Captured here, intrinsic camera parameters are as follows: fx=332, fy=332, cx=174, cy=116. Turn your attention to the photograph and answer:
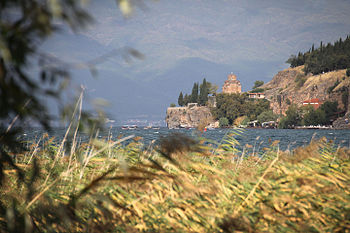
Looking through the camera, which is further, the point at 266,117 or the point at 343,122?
the point at 266,117

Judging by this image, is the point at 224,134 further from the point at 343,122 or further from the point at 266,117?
the point at 266,117

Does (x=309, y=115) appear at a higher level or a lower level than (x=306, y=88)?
lower

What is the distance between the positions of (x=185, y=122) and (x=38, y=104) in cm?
12462

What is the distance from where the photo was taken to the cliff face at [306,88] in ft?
300

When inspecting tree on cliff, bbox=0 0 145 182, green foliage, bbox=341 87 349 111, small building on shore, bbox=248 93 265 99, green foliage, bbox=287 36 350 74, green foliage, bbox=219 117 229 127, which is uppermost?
green foliage, bbox=287 36 350 74

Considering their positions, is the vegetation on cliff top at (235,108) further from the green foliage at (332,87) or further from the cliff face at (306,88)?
the green foliage at (332,87)

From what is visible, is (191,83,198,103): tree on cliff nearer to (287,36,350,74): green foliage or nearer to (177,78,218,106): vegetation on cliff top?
(177,78,218,106): vegetation on cliff top

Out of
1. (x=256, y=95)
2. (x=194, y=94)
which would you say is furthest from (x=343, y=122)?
(x=194, y=94)

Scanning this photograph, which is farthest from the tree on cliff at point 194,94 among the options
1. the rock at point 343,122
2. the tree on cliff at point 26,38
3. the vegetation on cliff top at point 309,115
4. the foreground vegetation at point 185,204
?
the tree on cliff at point 26,38

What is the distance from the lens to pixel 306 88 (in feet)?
344

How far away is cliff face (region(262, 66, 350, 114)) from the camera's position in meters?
91.4

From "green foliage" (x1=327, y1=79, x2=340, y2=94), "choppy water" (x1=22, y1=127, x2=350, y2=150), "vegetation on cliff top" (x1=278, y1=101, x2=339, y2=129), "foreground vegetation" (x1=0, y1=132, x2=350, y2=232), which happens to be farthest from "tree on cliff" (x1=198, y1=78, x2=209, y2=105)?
"foreground vegetation" (x1=0, y1=132, x2=350, y2=232)

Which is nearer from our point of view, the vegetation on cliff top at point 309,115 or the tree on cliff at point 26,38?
the tree on cliff at point 26,38

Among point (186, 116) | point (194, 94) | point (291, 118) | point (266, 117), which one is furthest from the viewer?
point (194, 94)
